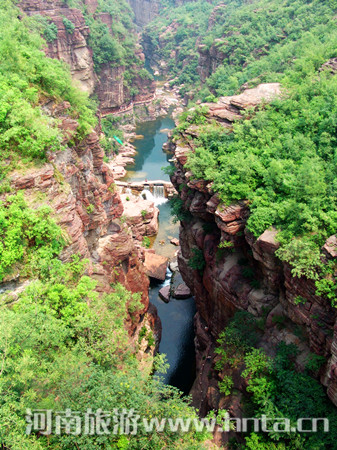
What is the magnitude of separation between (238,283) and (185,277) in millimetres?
8264

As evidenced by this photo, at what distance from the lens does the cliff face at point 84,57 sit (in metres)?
52.6

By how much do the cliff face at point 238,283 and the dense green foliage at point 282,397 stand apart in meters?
0.66

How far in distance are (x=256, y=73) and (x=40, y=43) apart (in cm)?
2644

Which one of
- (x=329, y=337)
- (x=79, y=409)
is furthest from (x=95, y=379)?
(x=329, y=337)

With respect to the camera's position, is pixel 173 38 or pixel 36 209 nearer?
pixel 36 209

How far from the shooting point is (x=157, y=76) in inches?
→ 4038

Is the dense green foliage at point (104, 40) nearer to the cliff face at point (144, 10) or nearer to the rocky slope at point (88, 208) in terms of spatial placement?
the rocky slope at point (88, 208)

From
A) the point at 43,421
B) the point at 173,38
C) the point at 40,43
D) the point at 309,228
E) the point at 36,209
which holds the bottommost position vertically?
the point at 43,421

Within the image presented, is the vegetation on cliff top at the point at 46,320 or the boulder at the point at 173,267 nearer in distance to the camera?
the vegetation on cliff top at the point at 46,320

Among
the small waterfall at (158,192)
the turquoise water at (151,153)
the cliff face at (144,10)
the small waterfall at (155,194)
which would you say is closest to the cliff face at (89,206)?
the small waterfall at (155,194)

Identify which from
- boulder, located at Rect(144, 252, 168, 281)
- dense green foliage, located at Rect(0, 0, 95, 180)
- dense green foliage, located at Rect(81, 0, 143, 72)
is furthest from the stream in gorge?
dense green foliage, located at Rect(81, 0, 143, 72)

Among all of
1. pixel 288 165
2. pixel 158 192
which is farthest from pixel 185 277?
pixel 158 192

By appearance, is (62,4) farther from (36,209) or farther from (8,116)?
(36,209)

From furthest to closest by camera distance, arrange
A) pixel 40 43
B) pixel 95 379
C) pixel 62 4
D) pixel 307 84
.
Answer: pixel 62 4
pixel 307 84
pixel 40 43
pixel 95 379
